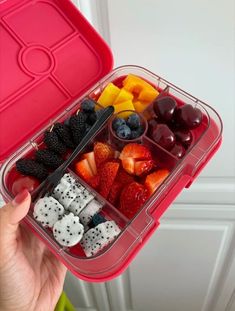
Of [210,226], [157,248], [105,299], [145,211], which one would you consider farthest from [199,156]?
[105,299]

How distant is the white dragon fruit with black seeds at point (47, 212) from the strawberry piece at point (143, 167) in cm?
16

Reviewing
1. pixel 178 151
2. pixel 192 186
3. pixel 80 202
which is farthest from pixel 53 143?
pixel 192 186

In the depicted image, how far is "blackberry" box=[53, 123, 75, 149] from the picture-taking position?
0.78 metres

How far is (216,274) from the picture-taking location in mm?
1392

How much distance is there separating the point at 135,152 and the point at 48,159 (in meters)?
0.16

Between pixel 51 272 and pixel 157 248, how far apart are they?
1.61ft

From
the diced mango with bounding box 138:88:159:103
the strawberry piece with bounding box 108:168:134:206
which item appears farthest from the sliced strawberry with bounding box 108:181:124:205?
the diced mango with bounding box 138:88:159:103

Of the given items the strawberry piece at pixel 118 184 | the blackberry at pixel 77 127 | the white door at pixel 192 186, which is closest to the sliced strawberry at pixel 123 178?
the strawberry piece at pixel 118 184

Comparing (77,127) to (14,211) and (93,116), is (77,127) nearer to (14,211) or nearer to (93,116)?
(93,116)

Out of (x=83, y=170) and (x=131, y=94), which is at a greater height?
(x=131, y=94)

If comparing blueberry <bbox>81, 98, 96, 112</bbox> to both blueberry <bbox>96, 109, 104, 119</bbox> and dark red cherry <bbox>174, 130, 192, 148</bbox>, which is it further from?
dark red cherry <bbox>174, 130, 192, 148</bbox>

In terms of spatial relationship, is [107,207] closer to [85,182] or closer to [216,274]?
[85,182]

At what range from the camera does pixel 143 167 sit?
76 centimetres

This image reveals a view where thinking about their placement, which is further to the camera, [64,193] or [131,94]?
[131,94]
